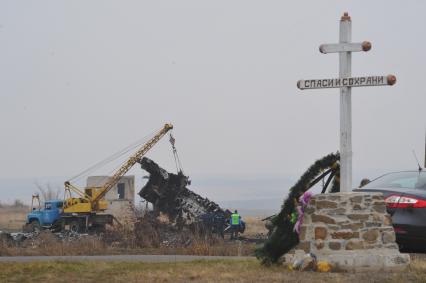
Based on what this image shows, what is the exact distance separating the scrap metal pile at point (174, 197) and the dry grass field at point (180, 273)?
32640mm

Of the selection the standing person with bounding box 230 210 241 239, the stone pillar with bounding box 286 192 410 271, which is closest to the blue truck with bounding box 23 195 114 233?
the standing person with bounding box 230 210 241 239

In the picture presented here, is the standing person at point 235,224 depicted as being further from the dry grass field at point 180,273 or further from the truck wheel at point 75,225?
the dry grass field at point 180,273

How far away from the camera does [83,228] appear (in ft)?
164

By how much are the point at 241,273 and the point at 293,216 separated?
114 centimetres

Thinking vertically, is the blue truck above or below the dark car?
above

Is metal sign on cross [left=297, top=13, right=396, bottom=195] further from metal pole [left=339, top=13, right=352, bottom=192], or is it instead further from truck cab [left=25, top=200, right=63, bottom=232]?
truck cab [left=25, top=200, right=63, bottom=232]

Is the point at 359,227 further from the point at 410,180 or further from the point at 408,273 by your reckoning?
the point at 410,180

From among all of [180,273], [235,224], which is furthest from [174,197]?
[180,273]

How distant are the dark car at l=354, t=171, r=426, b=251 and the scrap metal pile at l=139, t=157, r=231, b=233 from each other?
108 ft

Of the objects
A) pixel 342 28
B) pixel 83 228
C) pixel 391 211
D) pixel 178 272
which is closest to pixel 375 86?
pixel 342 28

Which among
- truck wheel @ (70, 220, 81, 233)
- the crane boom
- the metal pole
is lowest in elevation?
truck wheel @ (70, 220, 81, 233)

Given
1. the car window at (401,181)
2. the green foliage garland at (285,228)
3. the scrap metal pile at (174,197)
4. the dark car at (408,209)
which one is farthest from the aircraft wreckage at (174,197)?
the green foliage garland at (285,228)

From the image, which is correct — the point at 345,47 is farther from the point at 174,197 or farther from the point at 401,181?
the point at 174,197

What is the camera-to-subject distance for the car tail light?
1091 centimetres
